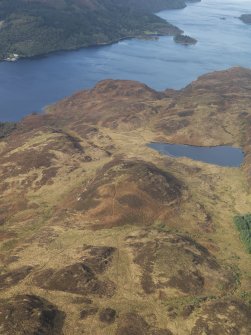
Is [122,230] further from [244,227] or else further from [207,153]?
[207,153]

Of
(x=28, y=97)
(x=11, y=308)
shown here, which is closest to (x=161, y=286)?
(x=11, y=308)

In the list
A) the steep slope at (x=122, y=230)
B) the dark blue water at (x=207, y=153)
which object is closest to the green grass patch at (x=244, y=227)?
the steep slope at (x=122, y=230)

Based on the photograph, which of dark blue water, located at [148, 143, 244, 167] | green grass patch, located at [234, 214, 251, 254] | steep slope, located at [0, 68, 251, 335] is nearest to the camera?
steep slope, located at [0, 68, 251, 335]

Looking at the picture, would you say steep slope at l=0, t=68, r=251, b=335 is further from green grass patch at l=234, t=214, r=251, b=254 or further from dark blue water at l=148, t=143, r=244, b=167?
dark blue water at l=148, t=143, r=244, b=167

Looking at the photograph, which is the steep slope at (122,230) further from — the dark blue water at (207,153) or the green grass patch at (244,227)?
the dark blue water at (207,153)

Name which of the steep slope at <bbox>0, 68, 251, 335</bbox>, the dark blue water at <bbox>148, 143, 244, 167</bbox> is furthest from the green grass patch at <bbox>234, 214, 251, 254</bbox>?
the dark blue water at <bbox>148, 143, 244, 167</bbox>

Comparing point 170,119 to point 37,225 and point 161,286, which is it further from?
point 161,286
